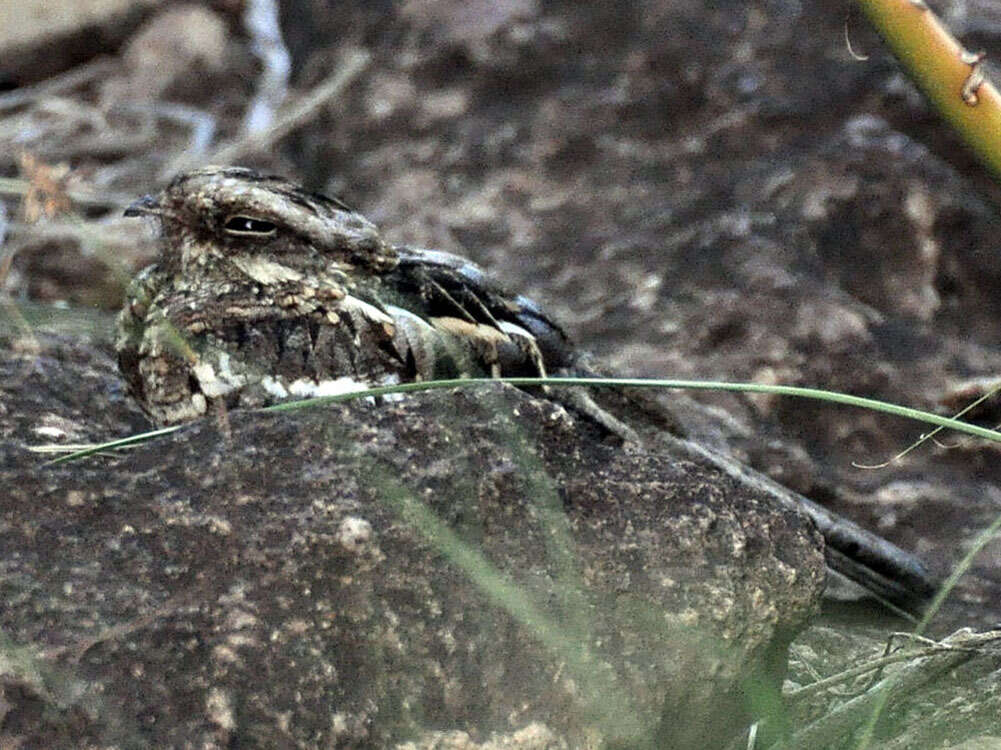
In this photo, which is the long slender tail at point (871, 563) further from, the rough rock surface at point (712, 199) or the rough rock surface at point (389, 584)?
the rough rock surface at point (389, 584)

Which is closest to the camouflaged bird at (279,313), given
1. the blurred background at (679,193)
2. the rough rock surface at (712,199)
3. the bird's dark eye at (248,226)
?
the bird's dark eye at (248,226)

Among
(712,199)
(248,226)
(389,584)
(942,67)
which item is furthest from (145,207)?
(712,199)

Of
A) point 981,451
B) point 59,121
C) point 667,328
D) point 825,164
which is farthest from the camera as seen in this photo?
point 59,121

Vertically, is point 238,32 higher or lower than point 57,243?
higher

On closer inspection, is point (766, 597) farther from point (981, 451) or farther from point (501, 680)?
point (981, 451)

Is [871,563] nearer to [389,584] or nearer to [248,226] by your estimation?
[389,584]

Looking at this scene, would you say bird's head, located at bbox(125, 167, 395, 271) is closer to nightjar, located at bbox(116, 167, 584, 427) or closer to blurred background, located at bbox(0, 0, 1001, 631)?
nightjar, located at bbox(116, 167, 584, 427)

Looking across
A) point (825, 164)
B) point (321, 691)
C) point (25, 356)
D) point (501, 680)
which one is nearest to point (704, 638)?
point (501, 680)
